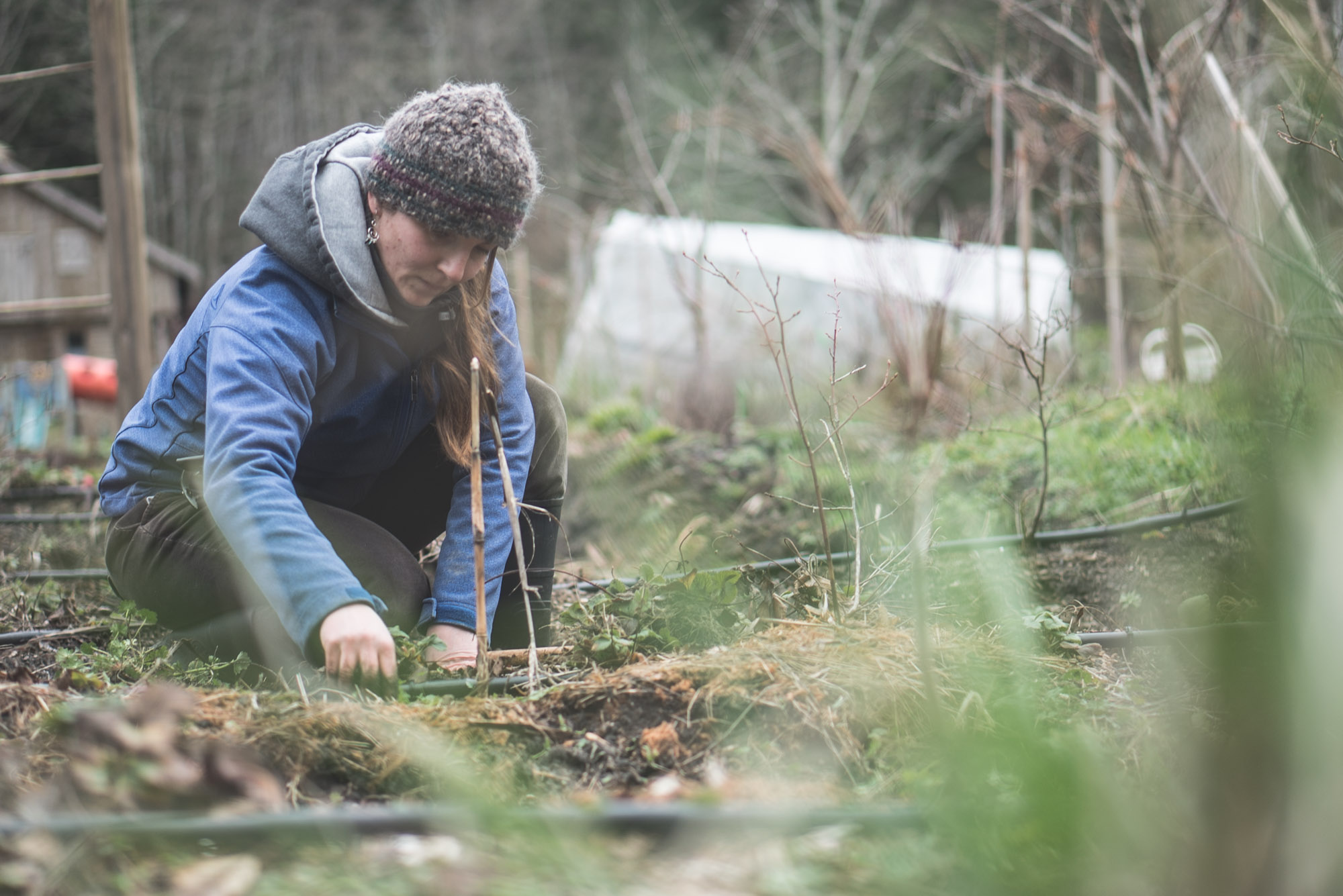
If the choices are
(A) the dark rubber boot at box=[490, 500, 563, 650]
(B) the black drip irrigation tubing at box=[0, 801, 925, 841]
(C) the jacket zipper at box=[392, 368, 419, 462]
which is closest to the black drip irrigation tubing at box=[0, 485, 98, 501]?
(C) the jacket zipper at box=[392, 368, 419, 462]

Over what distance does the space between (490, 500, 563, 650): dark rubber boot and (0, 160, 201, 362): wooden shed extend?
1208 centimetres

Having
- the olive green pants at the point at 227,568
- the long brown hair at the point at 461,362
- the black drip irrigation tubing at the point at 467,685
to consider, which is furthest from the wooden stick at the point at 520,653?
the long brown hair at the point at 461,362

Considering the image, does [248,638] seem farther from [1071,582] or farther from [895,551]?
[1071,582]

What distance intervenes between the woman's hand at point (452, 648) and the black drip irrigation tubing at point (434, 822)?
30.5 inches

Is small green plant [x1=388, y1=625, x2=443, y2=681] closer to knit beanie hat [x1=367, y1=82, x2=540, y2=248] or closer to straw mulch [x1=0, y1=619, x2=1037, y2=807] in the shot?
straw mulch [x1=0, y1=619, x2=1037, y2=807]

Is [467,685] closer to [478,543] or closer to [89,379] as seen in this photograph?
[478,543]

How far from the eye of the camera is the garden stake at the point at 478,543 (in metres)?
1.38

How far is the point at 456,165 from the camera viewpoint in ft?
5.18

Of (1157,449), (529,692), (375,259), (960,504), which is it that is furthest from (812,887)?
(1157,449)

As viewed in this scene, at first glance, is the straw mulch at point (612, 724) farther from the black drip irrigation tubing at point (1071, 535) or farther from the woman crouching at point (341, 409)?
the black drip irrigation tubing at point (1071, 535)

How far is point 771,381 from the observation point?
6398 mm

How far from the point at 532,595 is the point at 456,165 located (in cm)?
90

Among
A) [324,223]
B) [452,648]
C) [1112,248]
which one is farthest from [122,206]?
[1112,248]

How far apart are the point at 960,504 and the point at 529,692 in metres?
2.18
